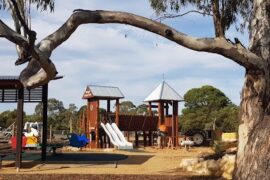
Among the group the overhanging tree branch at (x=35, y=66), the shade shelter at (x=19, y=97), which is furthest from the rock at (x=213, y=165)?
the overhanging tree branch at (x=35, y=66)

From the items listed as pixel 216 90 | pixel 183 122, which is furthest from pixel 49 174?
pixel 216 90

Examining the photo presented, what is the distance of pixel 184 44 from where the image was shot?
24.8 ft

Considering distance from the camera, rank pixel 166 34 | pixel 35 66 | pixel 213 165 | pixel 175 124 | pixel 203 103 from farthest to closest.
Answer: pixel 203 103 → pixel 175 124 → pixel 213 165 → pixel 166 34 → pixel 35 66

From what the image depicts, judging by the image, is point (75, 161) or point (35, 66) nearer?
point (35, 66)

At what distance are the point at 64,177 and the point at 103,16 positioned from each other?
6.28 metres

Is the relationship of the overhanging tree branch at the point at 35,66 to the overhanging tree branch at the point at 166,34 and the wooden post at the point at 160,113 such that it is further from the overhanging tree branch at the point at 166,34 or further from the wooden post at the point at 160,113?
the wooden post at the point at 160,113

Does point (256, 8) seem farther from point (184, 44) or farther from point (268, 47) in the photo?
point (184, 44)

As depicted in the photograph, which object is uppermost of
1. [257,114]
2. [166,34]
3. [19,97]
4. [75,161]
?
[166,34]

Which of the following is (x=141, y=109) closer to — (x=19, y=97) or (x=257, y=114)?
(x=19, y=97)

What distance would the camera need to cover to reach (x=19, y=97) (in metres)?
15.6

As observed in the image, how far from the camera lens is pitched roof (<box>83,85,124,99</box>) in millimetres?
29500

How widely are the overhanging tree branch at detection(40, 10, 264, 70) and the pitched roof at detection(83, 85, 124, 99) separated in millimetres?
21828

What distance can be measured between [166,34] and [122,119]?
2182cm

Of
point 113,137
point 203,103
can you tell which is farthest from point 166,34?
point 203,103
